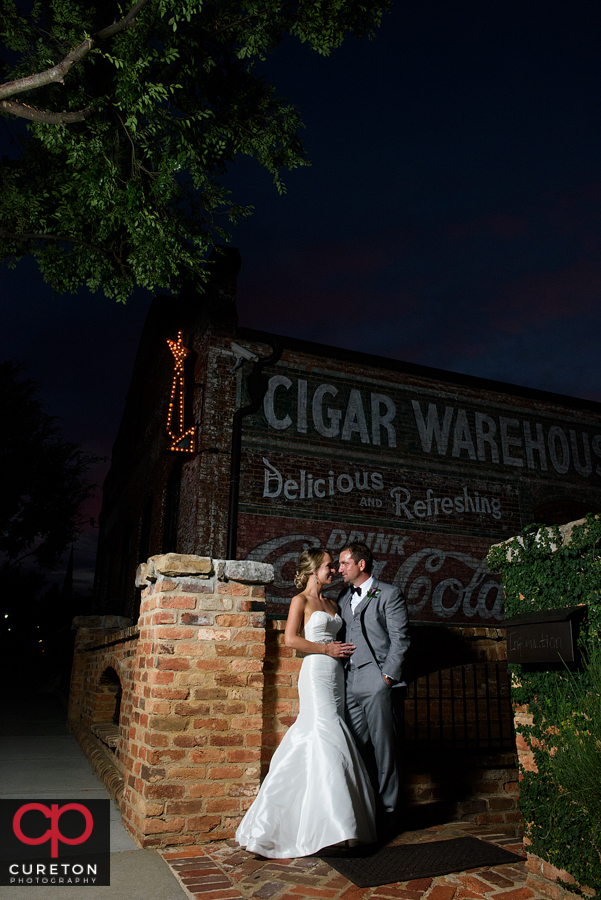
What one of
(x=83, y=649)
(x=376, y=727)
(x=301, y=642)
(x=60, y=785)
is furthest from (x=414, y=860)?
A: (x=83, y=649)

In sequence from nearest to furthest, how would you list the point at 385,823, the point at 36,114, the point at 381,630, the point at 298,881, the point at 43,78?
the point at 298,881 < the point at 385,823 < the point at 381,630 < the point at 43,78 < the point at 36,114

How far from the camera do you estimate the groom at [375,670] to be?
3.89 m

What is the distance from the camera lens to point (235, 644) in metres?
4.15

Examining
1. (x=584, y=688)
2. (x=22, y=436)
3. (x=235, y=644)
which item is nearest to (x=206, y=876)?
(x=235, y=644)

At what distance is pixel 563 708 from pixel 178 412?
8683 millimetres

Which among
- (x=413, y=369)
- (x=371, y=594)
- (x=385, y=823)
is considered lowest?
(x=385, y=823)

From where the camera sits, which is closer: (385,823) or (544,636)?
(544,636)

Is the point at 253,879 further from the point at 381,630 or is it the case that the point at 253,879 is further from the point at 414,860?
the point at 381,630

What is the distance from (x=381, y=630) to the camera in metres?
4.17

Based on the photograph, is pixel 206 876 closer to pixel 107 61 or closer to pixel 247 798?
pixel 247 798

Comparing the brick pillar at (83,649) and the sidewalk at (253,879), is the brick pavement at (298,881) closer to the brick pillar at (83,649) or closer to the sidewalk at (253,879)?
the sidewalk at (253,879)

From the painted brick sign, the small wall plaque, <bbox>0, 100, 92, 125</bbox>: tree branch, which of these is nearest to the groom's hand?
the small wall plaque

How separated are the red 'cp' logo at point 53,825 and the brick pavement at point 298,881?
2.12ft

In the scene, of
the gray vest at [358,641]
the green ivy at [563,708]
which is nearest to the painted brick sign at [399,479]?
the gray vest at [358,641]
